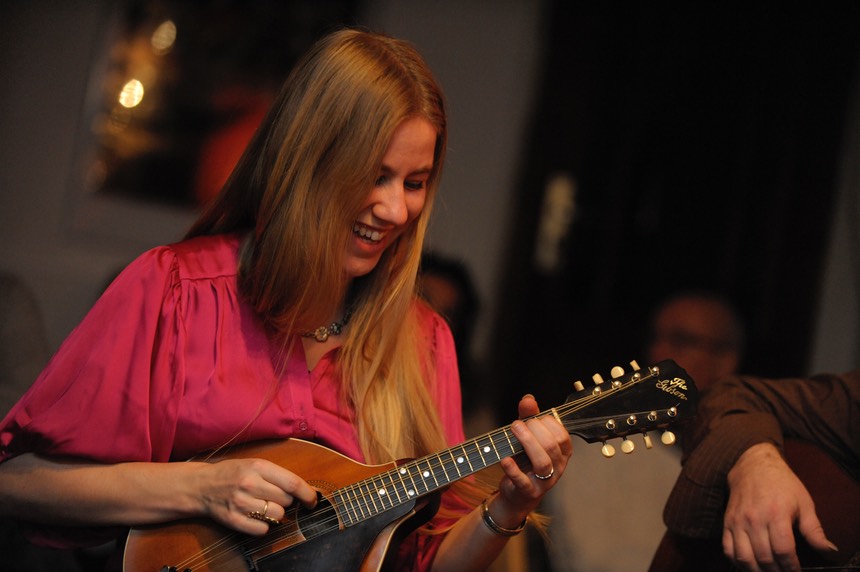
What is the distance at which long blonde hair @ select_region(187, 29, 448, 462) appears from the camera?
1364 mm

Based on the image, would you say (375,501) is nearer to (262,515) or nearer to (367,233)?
(262,515)

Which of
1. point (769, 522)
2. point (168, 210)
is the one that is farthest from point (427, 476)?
point (168, 210)

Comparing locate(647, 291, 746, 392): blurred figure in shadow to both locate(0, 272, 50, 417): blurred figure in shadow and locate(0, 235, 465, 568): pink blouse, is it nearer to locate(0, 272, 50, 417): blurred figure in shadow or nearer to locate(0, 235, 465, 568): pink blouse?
locate(0, 235, 465, 568): pink blouse

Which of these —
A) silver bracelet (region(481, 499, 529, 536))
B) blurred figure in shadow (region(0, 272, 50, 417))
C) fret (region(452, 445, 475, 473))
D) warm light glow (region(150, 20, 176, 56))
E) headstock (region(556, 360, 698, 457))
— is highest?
warm light glow (region(150, 20, 176, 56))

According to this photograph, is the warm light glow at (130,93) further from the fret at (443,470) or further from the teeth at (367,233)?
the fret at (443,470)

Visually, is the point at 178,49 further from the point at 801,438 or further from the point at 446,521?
the point at 801,438

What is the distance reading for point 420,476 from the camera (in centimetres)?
133

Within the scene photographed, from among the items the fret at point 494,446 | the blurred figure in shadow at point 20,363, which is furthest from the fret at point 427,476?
the blurred figure in shadow at point 20,363

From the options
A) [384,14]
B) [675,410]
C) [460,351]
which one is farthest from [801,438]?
[384,14]

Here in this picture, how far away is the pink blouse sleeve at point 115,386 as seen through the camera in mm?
1287

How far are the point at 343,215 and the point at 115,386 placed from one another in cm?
43

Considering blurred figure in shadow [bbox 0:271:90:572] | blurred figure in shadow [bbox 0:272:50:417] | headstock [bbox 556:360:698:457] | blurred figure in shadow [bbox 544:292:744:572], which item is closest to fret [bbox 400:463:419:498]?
headstock [bbox 556:360:698:457]

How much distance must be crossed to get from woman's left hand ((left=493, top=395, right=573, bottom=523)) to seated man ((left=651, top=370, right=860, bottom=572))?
0.91ft

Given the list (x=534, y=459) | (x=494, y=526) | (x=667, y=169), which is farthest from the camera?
(x=667, y=169)
